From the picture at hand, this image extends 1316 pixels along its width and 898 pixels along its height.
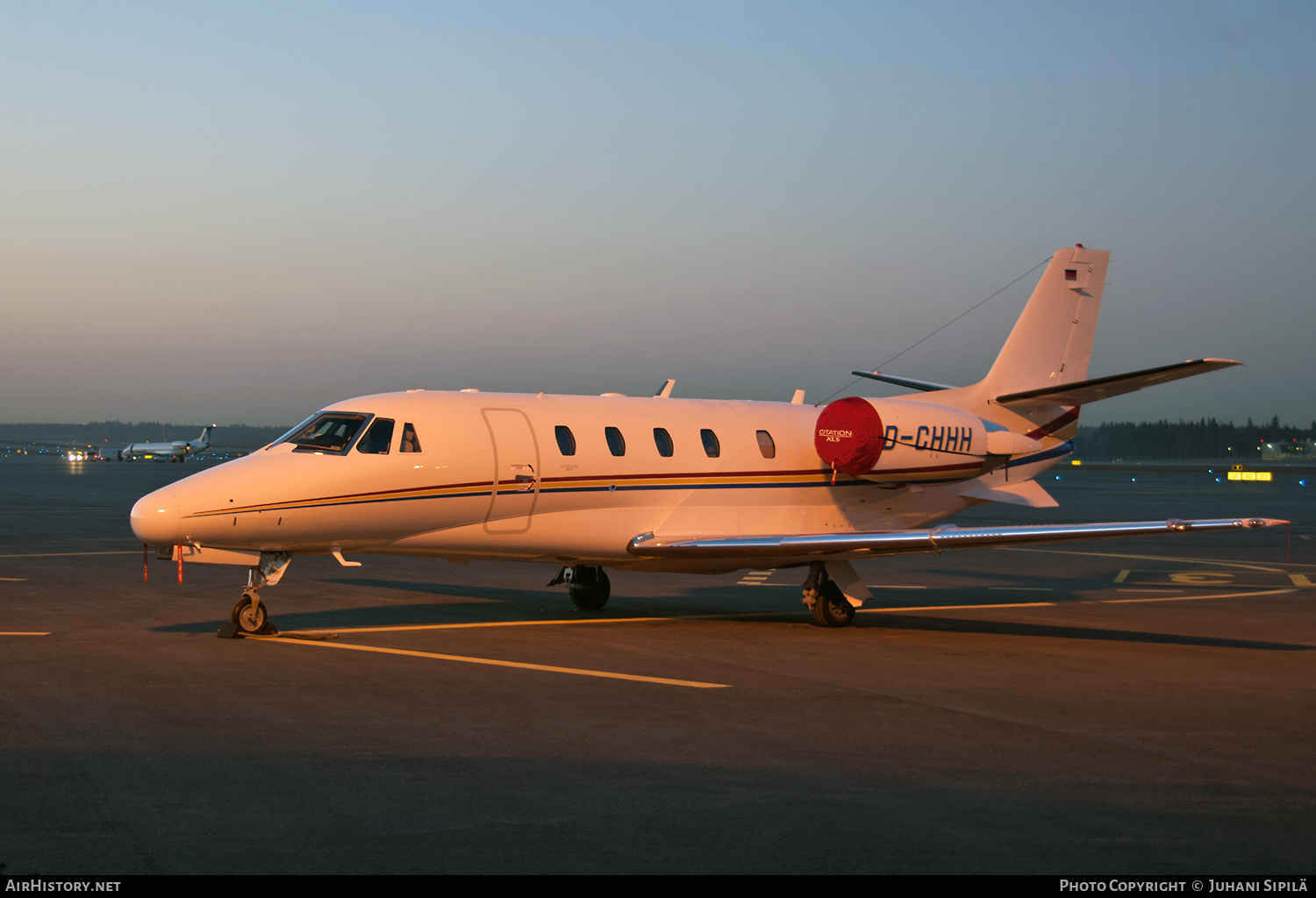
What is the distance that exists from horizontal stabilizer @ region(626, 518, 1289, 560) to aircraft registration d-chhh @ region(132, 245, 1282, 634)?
3 centimetres

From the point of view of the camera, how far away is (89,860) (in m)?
5.68

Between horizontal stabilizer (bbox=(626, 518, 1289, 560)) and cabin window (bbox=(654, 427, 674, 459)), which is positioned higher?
cabin window (bbox=(654, 427, 674, 459))

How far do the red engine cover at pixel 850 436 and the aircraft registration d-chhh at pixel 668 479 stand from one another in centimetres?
3

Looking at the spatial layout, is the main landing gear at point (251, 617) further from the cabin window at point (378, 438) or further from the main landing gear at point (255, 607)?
the cabin window at point (378, 438)

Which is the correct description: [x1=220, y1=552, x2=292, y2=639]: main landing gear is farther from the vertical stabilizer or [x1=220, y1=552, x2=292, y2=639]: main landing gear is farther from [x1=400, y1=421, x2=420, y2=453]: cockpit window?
the vertical stabilizer

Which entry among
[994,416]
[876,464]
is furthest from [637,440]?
[994,416]

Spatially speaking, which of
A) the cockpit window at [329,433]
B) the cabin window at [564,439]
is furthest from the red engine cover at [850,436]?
the cockpit window at [329,433]

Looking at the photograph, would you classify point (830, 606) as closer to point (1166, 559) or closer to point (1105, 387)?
point (1105, 387)

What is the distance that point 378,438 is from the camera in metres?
14.1

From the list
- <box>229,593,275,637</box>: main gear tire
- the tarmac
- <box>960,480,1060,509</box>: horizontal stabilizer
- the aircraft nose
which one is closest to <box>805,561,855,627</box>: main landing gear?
the tarmac

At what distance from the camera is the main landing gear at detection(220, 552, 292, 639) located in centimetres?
1348

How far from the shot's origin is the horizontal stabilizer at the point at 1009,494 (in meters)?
18.4

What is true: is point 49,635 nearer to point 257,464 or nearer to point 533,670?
point 257,464

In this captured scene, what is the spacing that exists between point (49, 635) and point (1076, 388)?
536 inches
